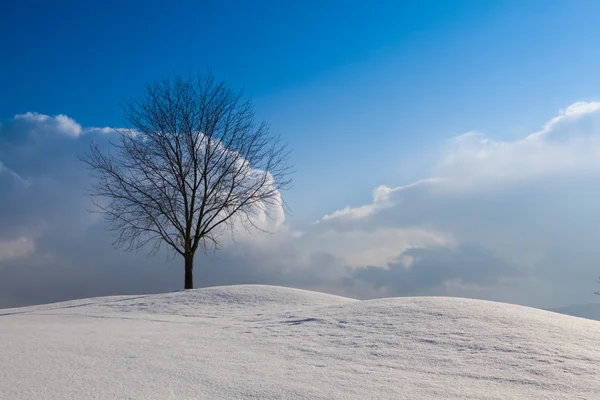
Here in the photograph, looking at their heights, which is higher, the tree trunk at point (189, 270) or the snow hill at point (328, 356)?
the tree trunk at point (189, 270)

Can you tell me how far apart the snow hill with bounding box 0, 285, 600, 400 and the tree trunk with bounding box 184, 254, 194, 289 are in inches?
245

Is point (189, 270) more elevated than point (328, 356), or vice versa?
point (189, 270)

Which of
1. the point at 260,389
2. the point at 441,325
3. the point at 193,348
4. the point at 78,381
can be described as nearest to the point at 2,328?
the point at 193,348

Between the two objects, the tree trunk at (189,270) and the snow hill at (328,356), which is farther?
the tree trunk at (189,270)

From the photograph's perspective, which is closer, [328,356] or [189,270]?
[328,356]

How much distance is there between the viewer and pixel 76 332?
7082 millimetres

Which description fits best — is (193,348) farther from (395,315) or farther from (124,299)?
(124,299)

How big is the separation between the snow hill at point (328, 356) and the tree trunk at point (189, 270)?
6231 mm

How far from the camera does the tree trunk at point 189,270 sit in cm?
1437

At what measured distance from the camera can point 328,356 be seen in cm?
523

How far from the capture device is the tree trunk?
14.4 m

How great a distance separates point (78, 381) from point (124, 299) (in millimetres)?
8376

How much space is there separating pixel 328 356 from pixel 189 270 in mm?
9970

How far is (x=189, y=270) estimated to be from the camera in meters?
14.5
